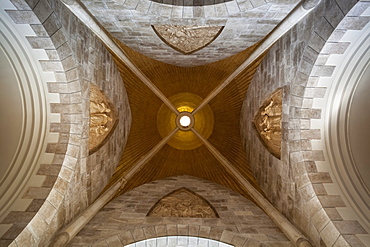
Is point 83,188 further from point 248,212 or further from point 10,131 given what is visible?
point 248,212

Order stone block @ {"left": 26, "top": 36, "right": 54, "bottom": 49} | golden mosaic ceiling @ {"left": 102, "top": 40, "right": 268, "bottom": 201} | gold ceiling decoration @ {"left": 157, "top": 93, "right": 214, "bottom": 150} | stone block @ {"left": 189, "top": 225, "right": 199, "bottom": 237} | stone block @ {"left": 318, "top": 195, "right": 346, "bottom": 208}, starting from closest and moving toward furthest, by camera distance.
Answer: stone block @ {"left": 26, "top": 36, "right": 54, "bottom": 49}
stone block @ {"left": 318, "top": 195, "right": 346, "bottom": 208}
stone block @ {"left": 189, "top": 225, "right": 199, "bottom": 237}
golden mosaic ceiling @ {"left": 102, "top": 40, "right": 268, "bottom": 201}
gold ceiling decoration @ {"left": 157, "top": 93, "right": 214, "bottom": 150}

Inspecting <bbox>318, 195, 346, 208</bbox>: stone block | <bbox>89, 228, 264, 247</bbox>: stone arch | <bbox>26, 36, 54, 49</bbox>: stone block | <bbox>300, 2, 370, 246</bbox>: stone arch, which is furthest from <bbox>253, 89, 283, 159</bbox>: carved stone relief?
<bbox>26, 36, 54, 49</bbox>: stone block

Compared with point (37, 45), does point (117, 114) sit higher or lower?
higher

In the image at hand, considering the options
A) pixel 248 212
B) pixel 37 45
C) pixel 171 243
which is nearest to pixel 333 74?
pixel 248 212

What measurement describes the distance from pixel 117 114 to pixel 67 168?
2.87m

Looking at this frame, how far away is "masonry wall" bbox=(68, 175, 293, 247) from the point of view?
15.6 ft

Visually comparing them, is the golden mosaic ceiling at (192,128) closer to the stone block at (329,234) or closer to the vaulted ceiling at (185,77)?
the vaulted ceiling at (185,77)

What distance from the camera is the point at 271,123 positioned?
6402 mm

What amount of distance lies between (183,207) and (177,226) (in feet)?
2.49

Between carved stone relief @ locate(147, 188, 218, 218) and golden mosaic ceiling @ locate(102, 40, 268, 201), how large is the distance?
1.40 m

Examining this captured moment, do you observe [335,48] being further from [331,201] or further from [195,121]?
[195,121]

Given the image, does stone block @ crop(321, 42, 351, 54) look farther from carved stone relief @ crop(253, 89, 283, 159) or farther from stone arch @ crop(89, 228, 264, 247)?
stone arch @ crop(89, 228, 264, 247)

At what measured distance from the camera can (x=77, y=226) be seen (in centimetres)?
477

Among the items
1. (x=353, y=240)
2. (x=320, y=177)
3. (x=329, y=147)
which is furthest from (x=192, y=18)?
(x=353, y=240)
